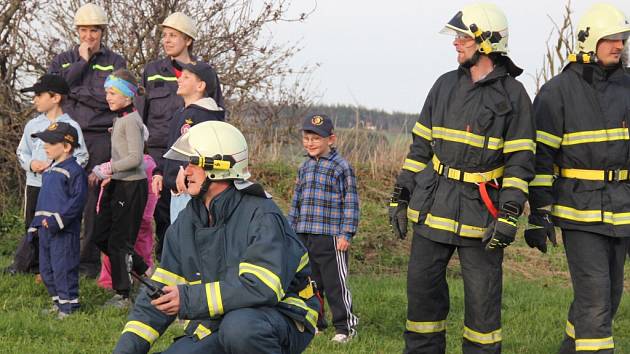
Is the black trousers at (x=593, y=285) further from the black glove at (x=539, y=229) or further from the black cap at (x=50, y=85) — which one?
the black cap at (x=50, y=85)

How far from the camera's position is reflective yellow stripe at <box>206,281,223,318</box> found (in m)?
4.92

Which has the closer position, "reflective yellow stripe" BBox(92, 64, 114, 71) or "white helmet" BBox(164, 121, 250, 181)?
"white helmet" BBox(164, 121, 250, 181)

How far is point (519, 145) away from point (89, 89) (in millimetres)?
4487

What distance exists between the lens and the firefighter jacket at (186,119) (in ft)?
24.9

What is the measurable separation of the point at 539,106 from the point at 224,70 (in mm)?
6522

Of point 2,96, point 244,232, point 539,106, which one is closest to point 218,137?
point 244,232

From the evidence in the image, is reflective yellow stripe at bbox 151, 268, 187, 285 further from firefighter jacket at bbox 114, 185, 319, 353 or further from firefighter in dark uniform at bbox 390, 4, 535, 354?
firefighter in dark uniform at bbox 390, 4, 535, 354

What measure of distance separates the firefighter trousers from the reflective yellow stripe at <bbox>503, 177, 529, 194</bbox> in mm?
1683

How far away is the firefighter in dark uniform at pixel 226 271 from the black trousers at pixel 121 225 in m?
3.29

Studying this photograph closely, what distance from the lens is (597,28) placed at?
6523 millimetres

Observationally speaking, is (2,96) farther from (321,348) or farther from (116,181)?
(321,348)

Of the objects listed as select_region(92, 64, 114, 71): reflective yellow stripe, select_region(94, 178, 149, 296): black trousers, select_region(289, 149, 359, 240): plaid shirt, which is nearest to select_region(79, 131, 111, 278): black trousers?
select_region(94, 178, 149, 296): black trousers

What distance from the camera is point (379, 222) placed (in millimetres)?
12953

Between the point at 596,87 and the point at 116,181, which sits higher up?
the point at 596,87
